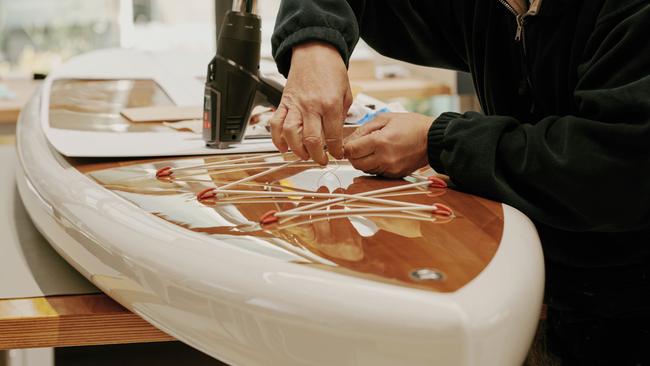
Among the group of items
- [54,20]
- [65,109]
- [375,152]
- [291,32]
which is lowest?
[54,20]

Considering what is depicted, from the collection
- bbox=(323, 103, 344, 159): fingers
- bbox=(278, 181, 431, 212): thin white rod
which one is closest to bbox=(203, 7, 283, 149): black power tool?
bbox=(323, 103, 344, 159): fingers

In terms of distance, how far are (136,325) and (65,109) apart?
0.74 meters

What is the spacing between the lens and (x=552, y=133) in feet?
2.72

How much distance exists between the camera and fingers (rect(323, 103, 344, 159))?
0.96 m

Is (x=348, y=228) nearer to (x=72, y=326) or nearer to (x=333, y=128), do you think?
(x=333, y=128)

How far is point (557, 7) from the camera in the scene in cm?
89

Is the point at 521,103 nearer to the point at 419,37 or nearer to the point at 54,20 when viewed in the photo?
the point at 419,37

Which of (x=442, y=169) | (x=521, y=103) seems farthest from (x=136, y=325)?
(x=521, y=103)

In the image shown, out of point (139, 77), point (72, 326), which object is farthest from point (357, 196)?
point (139, 77)

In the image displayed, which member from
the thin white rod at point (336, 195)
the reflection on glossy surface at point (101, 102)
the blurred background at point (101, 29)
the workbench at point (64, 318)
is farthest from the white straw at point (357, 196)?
the blurred background at point (101, 29)

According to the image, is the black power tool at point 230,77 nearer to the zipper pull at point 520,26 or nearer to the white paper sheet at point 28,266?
the white paper sheet at point 28,266

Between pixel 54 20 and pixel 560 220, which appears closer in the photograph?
pixel 560 220

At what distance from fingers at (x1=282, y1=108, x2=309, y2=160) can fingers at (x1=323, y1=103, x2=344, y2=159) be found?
0.03m

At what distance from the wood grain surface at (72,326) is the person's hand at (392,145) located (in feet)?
1.01
